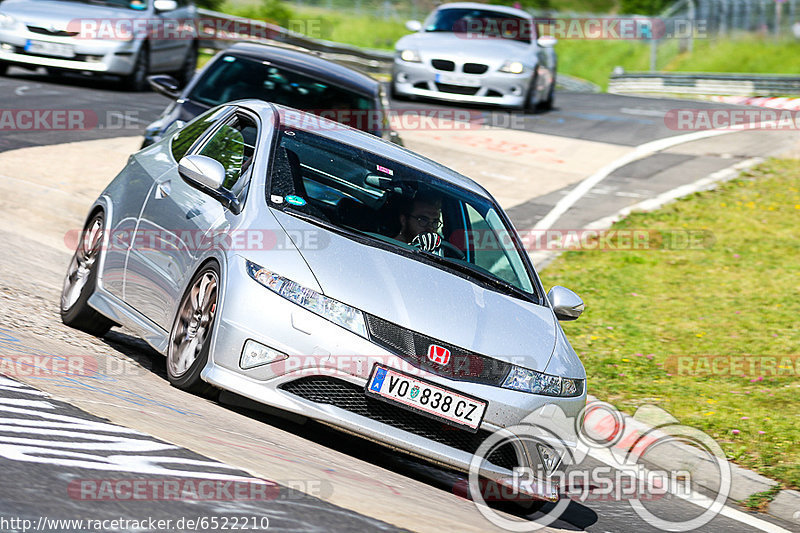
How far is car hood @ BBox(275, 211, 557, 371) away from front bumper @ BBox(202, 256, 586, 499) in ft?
0.69

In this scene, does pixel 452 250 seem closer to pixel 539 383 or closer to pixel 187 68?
pixel 539 383

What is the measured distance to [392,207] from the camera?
6840 mm

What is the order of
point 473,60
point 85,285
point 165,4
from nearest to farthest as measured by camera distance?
point 85,285
point 165,4
point 473,60

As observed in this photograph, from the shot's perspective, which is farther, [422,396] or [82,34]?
[82,34]

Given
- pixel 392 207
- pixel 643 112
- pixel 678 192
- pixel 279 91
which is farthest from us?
pixel 643 112

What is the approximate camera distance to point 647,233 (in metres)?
14.1

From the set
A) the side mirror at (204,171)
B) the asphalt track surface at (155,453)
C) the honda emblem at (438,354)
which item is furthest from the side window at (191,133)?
the honda emblem at (438,354)

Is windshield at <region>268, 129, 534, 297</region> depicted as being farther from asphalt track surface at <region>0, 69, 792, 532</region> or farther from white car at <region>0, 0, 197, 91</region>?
white car at <region>0, 0, 197, 91</region>

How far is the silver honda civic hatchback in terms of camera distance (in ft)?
18.6

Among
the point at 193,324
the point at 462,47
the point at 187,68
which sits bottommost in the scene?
the point at 187,68

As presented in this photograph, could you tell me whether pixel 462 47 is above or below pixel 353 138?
below

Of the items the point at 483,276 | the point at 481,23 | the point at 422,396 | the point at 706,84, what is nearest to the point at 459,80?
the point at 481,23

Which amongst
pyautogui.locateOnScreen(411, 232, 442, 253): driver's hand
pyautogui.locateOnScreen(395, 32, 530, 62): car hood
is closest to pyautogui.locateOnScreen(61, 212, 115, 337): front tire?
pyautogui.locateOnScreen(411, 232, 442, 253): driver's hand

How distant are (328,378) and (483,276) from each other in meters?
1.35
